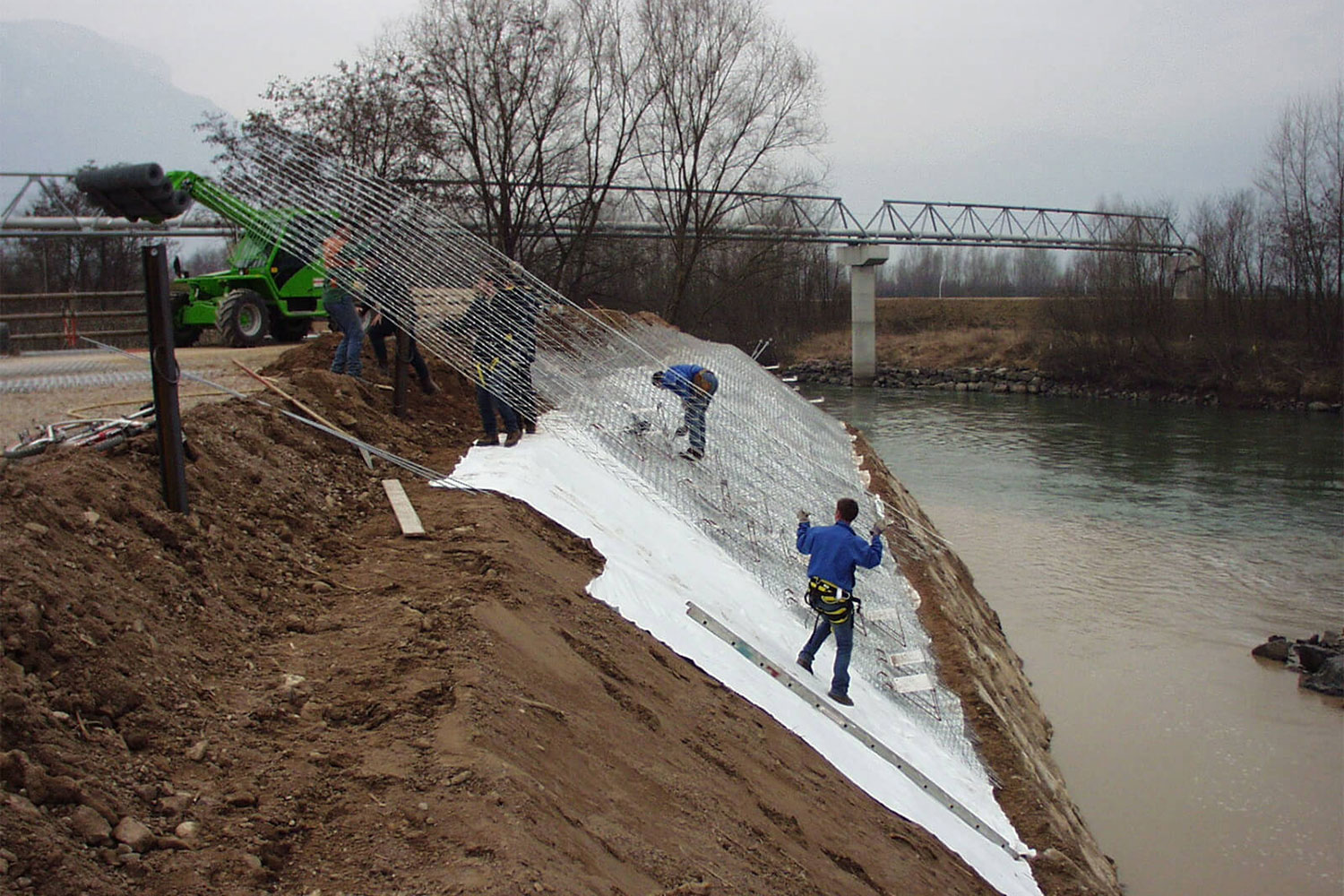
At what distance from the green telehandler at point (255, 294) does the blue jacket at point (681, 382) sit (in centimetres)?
422

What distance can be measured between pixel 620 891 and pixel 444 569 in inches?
114

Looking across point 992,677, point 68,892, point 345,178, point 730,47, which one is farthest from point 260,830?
point 730,47

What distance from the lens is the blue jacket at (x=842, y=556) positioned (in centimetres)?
784

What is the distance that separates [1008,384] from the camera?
1854 inches

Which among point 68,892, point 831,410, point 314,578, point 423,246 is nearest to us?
point 68,892

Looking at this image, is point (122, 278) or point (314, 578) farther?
point (122, 278)

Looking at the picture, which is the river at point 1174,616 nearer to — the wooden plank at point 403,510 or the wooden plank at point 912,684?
the wooden plank at point 912,684

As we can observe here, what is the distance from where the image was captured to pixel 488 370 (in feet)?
31.4

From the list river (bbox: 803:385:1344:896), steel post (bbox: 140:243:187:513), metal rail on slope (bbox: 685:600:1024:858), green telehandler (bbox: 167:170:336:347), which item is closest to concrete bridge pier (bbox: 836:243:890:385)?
river (bbox: 803:385:1344:896)

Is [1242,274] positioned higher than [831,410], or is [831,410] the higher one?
[1242,274]

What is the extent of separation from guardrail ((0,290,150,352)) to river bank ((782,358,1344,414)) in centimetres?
2282

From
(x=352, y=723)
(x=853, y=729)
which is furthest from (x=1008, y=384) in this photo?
(x=352, y=723)

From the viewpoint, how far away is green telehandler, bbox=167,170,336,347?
13.0 meters

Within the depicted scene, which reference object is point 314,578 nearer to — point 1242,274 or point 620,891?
point 620,891
